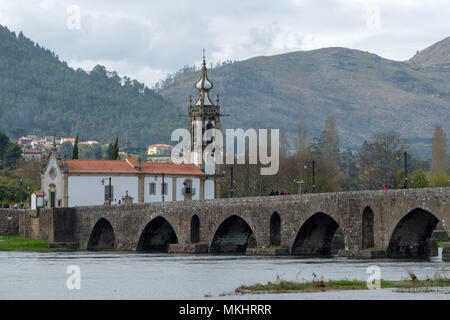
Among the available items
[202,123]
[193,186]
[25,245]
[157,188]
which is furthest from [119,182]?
[25,245]

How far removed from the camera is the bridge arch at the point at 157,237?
98.8m

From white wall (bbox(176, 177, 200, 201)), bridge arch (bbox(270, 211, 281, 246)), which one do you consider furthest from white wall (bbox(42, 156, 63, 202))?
bridge arch (bbox(270, 211, 281, 246))

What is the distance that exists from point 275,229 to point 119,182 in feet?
136

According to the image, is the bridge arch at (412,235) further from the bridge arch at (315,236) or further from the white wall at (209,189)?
the white wall at (209,189)

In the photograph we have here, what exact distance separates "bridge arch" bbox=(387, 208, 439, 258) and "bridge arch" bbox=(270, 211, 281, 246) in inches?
506

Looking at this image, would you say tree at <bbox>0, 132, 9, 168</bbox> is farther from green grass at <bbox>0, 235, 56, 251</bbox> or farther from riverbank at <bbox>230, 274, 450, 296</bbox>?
riverbank at <bbox>230, 274, 450, 296</bbox>

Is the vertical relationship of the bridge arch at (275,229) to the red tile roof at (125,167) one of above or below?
below

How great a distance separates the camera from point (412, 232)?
70188 mm

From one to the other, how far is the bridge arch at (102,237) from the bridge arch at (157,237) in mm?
6911

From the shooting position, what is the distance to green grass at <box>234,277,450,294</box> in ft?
146

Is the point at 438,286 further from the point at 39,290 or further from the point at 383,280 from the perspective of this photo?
the point at 39,290

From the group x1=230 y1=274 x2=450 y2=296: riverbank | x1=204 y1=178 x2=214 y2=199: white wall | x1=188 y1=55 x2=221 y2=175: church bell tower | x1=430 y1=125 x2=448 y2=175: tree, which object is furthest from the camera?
x1=430 y1=125 x2=448 y2=175: tree

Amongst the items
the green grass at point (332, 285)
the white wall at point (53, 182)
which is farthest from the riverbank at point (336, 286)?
the white wall at point (53, 182)

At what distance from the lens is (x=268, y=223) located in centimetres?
8025
